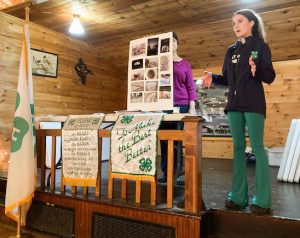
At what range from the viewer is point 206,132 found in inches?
216

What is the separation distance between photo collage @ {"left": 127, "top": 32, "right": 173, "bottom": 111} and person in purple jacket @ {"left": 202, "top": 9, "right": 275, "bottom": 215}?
50 centimetres

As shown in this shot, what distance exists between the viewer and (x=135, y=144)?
205 centimetres

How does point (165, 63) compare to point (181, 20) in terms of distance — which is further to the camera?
point (181, 20)

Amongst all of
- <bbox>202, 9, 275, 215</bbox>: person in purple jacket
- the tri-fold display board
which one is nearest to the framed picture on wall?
<bbox>202, 9, 275, 215</bbox>: person in purple jacket

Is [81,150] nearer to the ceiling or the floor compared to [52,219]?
nearer to the ceiling

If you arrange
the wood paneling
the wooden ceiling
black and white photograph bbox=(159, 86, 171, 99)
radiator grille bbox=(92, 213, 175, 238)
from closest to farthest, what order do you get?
1. radiator grille bbox=(92, 213, 175, 238)
2. black and white photograph bbox=(159, 86, 171, 99)
3. the wooden ceiling
4. the wood paneling

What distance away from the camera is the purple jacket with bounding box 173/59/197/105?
8.44 ft

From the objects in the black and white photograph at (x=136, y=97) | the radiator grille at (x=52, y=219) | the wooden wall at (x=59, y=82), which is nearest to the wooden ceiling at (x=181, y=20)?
the wooden wall at (x=59, y=82)

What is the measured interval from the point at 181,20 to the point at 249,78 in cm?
257

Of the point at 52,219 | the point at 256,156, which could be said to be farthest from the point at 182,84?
the point at 52,219

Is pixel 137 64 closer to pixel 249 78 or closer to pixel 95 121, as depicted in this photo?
pixel 95 121

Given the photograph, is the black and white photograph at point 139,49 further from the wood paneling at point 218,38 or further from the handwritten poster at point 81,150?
the wood paneling at point 218,38

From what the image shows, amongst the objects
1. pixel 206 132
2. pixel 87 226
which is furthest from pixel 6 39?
pixel 206 132

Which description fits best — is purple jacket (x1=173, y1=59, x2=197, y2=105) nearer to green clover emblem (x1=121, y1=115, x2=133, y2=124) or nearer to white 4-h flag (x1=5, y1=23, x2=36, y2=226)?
green clover emblem (x1=121, y1=115, x2=133, y2=124)
